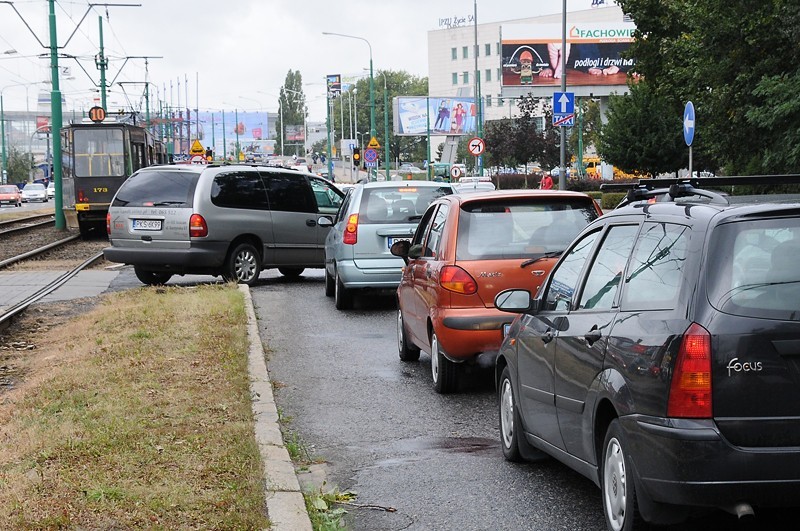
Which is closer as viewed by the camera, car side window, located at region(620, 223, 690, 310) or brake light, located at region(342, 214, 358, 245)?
car side window, located at region(620, 223, 690, 310)

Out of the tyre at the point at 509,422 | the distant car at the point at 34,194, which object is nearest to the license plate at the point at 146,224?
the tyre at the point at 509,422

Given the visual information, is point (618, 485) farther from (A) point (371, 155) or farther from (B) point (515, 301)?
(A) point (371, 155)

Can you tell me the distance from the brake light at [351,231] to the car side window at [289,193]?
13.1 feet

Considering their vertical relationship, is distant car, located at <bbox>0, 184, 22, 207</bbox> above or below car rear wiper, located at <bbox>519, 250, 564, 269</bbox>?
above

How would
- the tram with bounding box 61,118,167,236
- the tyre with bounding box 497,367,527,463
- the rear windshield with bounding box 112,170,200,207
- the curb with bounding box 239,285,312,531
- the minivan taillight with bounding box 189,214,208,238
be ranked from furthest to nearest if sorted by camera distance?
the tram with bounding box 61,118,167,236 < the rear windshield with bounding box 112,170,200,207 < the minivan taillight with bounding box 189,214,208,238 < the tyre with bounding box 497,367,527,463 < the curb with bounding box 239,285,312,531

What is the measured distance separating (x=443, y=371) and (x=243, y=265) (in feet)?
33.8

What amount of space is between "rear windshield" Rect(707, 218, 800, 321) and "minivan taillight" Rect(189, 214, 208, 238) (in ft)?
47.8

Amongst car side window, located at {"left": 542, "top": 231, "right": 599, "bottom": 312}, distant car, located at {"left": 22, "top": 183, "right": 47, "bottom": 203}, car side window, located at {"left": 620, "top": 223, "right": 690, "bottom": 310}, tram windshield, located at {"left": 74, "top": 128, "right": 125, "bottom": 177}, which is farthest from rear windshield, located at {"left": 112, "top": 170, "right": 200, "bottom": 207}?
distant car, located at {"left": 22, "top": 183, "right": 47, "bottom": 203}

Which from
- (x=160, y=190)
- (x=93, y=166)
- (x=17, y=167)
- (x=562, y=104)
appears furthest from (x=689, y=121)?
(x=17, y=167)

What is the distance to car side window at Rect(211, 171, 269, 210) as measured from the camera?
62.2ft

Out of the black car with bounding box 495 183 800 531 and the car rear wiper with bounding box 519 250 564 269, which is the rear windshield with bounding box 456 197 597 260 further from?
the black car with bounding box 495 183 800 531

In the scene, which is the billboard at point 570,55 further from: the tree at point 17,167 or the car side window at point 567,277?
the car side window at point 567,277

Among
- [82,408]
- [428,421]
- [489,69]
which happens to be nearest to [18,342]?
[82,408]

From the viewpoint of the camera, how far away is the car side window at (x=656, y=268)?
4.79m
